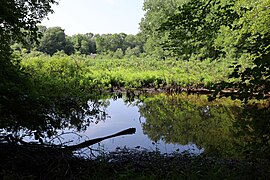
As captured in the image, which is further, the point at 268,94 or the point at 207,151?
the point at 207,151

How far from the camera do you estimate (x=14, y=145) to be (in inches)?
161

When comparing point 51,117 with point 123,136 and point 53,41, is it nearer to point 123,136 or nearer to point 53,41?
point 123,136

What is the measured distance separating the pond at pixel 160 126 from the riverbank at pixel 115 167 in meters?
0.36

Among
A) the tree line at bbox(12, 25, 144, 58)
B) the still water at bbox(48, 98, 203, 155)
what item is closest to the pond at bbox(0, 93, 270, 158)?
the still water at bbox(48, 98, 203, 155)

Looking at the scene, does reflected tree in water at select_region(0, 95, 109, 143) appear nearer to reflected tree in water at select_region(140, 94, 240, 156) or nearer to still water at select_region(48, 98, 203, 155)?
still water at select_region(48, 98, 203, 155)

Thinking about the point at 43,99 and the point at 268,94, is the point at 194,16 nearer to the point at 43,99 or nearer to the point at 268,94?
the point at 268,94

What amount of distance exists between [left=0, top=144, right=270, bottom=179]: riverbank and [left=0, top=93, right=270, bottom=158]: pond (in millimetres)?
356

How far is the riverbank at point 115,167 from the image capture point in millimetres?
4039

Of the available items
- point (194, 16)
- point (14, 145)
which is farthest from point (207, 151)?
point (14, 145)

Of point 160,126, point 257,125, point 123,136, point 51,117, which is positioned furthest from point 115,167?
point 160,126

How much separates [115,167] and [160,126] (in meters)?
6.07

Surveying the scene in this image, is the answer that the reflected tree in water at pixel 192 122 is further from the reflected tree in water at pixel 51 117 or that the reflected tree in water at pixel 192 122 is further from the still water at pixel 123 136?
the reflected tree in water at pixel 51 117


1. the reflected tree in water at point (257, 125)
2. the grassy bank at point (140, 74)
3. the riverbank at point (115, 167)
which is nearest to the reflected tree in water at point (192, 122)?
the riverbank at point (115, 167)

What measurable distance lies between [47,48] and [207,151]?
32.3 m
